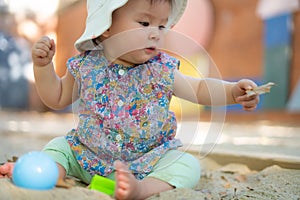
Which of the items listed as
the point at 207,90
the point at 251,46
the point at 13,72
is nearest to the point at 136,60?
the point at 207,90

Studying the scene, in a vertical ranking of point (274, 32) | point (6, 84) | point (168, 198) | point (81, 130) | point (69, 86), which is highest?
point (274, 32)

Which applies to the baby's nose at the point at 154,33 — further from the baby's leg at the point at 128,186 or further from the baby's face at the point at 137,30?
the baby's leg at the point at 128,186

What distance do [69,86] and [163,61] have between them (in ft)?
0.79

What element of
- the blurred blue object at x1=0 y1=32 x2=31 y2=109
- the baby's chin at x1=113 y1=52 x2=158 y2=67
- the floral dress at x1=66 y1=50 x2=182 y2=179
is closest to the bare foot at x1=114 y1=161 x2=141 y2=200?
the floral dress at x1=66 y1=50 x2=182 y2=179

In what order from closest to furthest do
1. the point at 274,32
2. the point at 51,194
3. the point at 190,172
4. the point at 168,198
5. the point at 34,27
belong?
the point at 51,194
the point at 168,198
the point at 190,172
the point at 274,32
the point at 34,27

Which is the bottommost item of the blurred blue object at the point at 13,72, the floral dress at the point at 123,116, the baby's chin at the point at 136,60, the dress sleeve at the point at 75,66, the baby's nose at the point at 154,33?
the floral dress at the point at 123,116

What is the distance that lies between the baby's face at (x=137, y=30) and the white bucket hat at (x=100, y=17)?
0.03 m

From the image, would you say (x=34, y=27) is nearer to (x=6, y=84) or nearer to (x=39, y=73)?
(x=6, y=84)

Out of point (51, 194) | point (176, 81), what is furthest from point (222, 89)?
point (51, 194)

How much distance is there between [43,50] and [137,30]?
8.6 inches

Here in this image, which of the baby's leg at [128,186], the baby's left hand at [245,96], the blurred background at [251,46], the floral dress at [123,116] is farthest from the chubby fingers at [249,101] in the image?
the blurred background at [251,46]

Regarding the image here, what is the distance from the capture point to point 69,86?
1.10 metres

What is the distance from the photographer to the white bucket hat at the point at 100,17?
99 cm

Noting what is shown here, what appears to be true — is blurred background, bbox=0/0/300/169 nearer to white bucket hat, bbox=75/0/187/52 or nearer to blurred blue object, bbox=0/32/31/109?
blurred blue object, bbox=0/32/31/109
